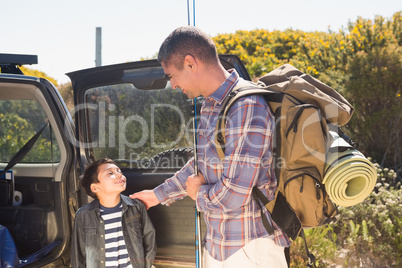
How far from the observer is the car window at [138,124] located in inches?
135

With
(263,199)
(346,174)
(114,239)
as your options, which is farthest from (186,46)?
(114,239)

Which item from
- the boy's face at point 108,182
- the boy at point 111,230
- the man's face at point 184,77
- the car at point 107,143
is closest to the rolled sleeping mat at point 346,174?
the man's face at point 184,77

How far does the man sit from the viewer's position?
190cm

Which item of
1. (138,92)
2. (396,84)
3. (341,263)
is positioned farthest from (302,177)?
(396,84)

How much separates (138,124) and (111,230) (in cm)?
90

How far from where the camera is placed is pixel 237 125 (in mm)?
1905

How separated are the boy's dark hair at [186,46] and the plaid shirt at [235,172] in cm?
17

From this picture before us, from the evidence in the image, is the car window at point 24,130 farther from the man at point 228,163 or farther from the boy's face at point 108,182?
the man at point 228,163

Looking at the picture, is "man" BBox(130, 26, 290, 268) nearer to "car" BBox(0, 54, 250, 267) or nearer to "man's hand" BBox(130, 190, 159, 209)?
"man's hand" BBox(130, 190, 159, 209)

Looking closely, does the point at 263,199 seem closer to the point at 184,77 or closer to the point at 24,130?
the point at 184,77

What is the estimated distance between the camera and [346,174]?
1.98m

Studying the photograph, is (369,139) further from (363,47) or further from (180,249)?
(180,249)

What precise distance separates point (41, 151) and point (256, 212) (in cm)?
280

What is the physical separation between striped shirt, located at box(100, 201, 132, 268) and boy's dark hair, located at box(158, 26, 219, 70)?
140cm
